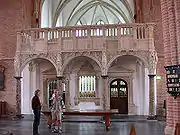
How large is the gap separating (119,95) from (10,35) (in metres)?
9.46

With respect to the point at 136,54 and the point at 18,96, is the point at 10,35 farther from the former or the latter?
the point at 136,54

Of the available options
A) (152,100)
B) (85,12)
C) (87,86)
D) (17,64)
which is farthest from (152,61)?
(85,12)

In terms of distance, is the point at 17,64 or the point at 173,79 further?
the point at 17,64

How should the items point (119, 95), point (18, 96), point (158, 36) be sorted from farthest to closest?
1. point (119, 95)
2. point (158, 36)
3. point (18, 96)

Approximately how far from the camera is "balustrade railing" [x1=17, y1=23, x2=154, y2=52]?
1948 centimetres

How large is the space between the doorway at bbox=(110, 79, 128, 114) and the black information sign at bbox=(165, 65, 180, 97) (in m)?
14.0

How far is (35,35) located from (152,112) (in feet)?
30.3

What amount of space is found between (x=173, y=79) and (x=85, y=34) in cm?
1106

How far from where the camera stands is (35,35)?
20.8 meters

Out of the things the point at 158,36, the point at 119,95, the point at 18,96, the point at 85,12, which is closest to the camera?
the point at 18,96

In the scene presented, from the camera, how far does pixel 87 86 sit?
80.9 ft

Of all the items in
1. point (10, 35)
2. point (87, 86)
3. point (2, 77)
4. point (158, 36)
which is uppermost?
point (10, 35)

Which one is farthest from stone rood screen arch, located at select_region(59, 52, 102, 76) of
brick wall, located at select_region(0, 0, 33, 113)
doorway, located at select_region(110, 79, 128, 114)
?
doorway, located at select_region(110, 79, 128, 114)

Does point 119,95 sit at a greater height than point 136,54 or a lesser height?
lesser
